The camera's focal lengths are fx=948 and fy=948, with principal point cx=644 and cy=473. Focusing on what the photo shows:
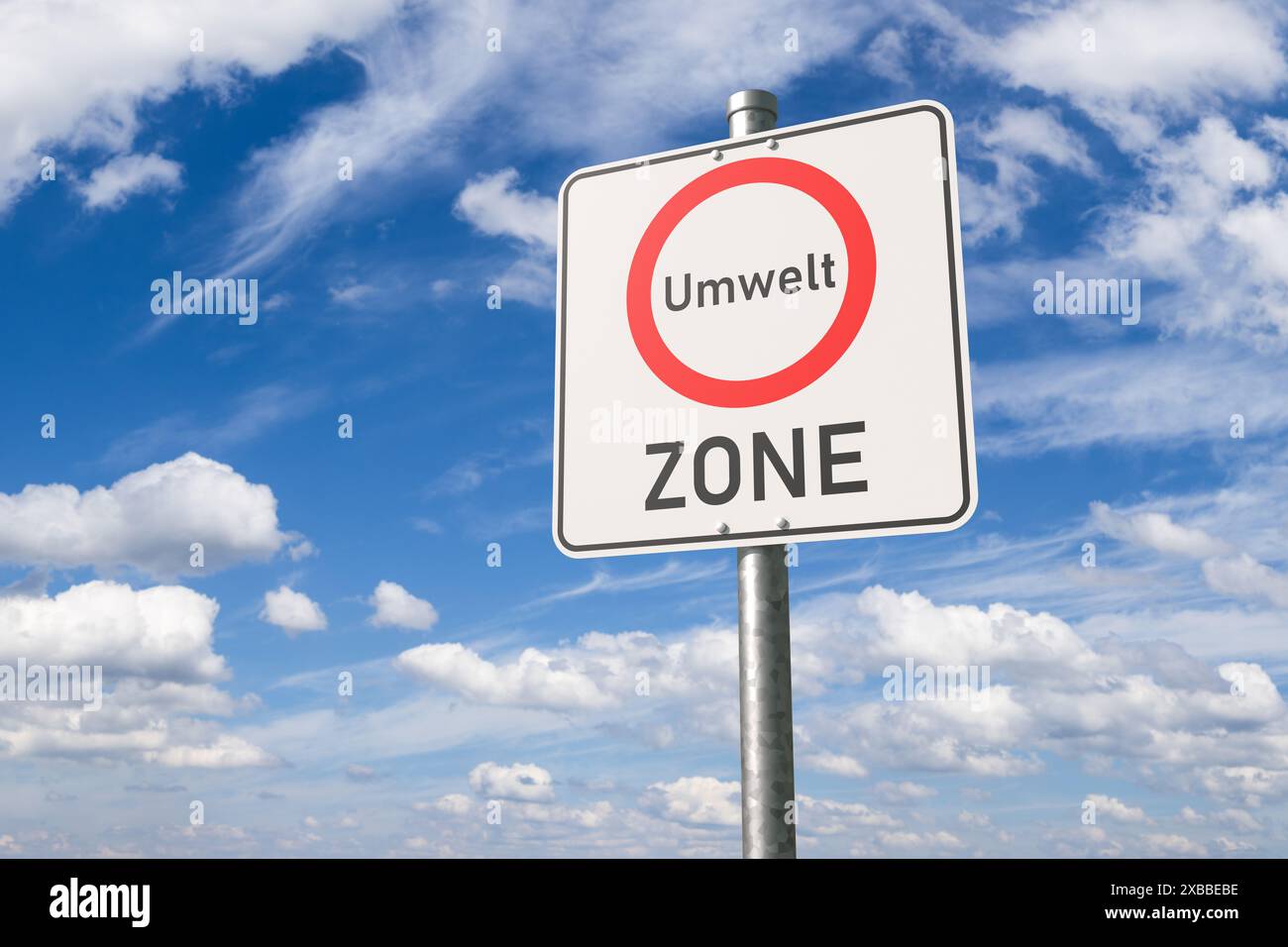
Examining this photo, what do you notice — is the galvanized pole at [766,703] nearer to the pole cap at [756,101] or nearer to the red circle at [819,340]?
the red circle at [819,340]

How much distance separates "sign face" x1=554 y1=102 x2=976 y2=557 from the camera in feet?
8.80

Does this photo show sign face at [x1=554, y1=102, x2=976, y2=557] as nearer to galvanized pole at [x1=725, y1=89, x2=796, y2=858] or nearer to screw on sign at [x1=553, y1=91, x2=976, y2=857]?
screw on sign at [x1=553, y1=91, x2=976, y2=857]

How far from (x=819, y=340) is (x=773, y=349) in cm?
14

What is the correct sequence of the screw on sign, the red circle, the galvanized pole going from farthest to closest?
the red circle
the screw on sign
the galvanized pole

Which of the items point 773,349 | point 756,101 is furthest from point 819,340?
point 756,101

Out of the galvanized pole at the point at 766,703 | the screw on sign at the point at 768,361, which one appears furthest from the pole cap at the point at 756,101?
the galvanized pole at the point at 766,703

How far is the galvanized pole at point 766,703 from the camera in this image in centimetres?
241

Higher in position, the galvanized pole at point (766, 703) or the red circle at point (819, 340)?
the red circle at point (819, 340)

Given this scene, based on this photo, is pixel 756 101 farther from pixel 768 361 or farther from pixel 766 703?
pixel 766 703

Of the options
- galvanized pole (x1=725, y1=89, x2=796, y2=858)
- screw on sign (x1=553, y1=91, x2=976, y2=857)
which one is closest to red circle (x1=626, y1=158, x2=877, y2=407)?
screw on sign (x1=553, y1=91, x2=976, y2=857)

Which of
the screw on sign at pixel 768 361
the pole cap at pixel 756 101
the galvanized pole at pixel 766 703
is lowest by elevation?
the galvanized pole at pixel 766 703

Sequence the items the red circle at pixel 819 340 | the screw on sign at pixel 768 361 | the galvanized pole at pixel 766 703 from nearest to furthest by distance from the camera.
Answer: the galvanized pole at pixel 766 703, the screw on sign at pixel 768 361, the red circle at pixel 819 340
